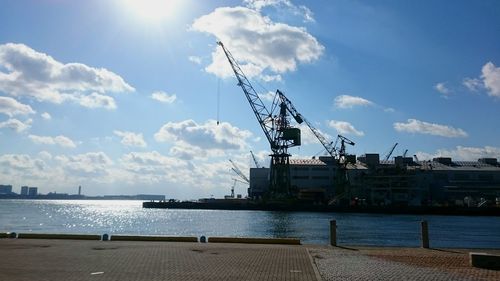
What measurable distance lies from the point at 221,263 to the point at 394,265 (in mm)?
6279

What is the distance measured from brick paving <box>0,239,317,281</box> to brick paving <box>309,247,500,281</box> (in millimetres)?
959

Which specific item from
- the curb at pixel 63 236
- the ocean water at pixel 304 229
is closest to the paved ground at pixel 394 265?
the curb at pixel 63 236

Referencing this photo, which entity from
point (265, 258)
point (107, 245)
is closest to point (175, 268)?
point (265, 258)

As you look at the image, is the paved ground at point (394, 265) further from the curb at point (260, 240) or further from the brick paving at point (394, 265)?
the curb at point (260, 240)

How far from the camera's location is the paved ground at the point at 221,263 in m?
14.6

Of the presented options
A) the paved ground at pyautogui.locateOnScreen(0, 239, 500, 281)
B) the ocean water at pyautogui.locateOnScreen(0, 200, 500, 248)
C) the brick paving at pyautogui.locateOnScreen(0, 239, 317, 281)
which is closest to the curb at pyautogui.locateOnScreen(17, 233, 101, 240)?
the brick paving at pyautogui.locateOnScreen(0, 239, 317, 281)

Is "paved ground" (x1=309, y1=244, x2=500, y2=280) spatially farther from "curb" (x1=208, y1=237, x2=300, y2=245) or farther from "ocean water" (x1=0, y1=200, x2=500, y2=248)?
"ocean water" (x1=0, y1=200, x2=500, y2=248)

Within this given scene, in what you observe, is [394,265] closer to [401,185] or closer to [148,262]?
[148,262]

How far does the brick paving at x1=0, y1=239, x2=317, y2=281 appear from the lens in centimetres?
1448

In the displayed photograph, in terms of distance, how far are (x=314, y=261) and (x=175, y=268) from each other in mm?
5343

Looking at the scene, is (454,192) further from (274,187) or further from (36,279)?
(36,279)

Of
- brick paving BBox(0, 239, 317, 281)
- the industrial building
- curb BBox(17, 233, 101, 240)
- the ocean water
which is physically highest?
the industrial building

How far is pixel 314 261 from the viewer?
18.2 meters

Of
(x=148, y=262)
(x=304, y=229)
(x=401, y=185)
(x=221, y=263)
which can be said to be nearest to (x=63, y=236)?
(x=148, y=262)
